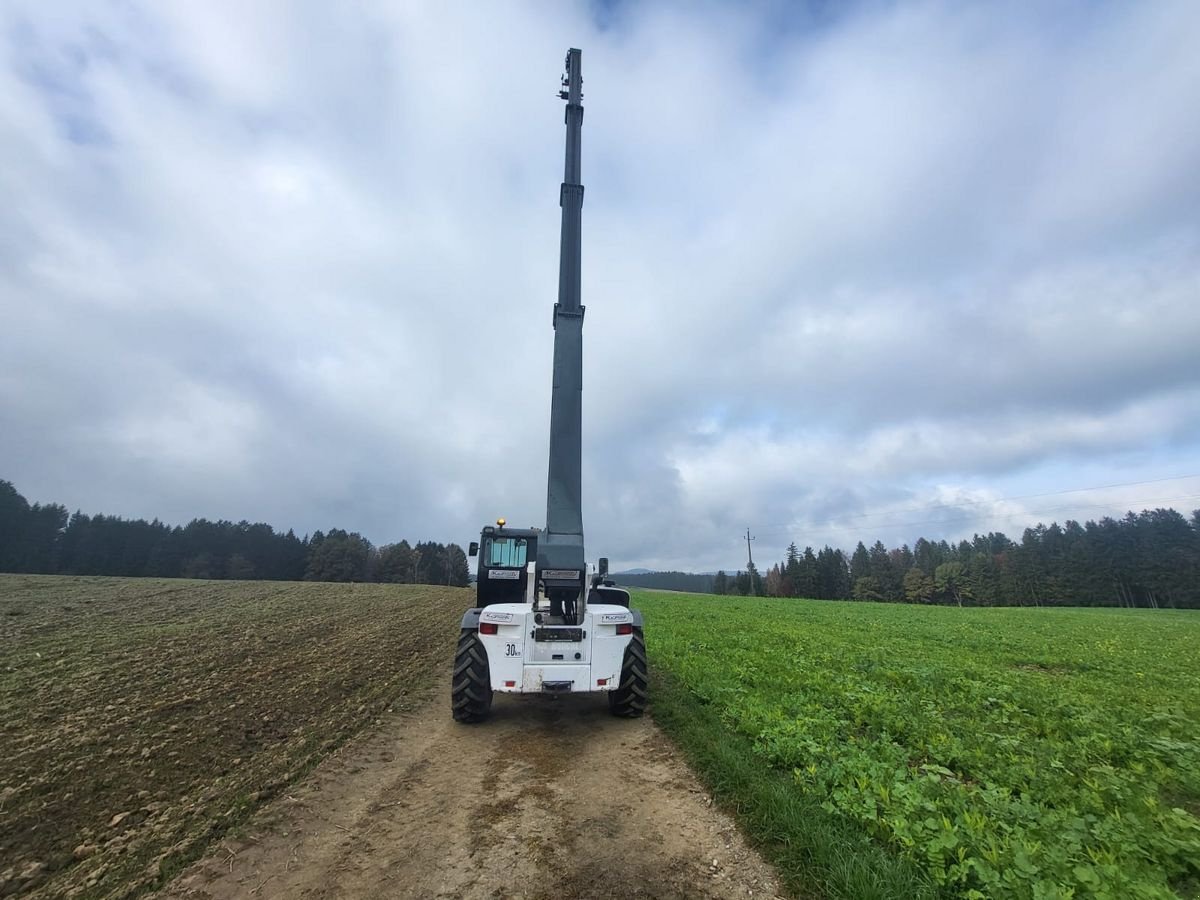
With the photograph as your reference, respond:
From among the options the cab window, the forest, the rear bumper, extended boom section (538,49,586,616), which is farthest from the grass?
the forest

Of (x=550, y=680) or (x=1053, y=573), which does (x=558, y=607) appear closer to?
(x=550, y=680)

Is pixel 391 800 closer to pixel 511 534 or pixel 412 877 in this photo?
pixel 412 877

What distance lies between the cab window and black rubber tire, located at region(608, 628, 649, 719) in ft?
10.1

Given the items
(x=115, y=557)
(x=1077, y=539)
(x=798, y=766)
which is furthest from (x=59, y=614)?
(x=1077, y=539)

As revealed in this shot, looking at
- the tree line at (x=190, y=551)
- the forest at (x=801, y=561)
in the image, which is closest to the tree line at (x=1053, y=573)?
the forest at (x=801, y=561)

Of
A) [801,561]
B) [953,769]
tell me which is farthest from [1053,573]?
[953,769]

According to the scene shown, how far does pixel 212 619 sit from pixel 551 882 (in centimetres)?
2429

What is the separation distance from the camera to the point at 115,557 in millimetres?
78062

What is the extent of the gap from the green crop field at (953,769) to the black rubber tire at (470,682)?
3.01m

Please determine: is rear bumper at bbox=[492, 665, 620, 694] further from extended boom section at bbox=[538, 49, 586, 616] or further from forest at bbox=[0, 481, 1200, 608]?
forest at bbox=[0, 481, 1200, 608]

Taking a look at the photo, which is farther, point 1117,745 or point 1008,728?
point 1008,728

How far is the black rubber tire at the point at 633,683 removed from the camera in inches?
334

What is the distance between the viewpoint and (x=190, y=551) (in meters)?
82.4

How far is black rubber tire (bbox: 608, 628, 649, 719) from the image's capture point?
848cm
